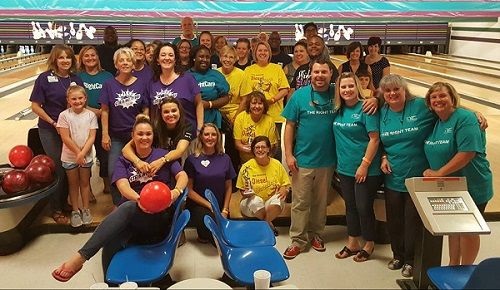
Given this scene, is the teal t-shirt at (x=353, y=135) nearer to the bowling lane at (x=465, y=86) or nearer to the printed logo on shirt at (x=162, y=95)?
the printed logo on shirt at (x=162, y=95)

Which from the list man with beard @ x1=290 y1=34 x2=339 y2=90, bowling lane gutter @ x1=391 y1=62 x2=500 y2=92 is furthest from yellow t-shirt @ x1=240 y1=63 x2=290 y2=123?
bowling lane gutter @ x1=391 y1=62 x2=500 y2=92

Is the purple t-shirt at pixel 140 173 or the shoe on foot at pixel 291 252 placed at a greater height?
the purple t-shirt at pixel 140 173

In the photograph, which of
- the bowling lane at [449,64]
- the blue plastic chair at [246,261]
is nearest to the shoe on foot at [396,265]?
the blue plastic chair at [246,261]

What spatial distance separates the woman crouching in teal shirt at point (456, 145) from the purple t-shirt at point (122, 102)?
5.47 ft

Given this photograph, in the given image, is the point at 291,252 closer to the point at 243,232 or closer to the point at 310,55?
the point at 243,232

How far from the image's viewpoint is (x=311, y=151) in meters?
2.78

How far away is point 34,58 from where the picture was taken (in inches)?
431

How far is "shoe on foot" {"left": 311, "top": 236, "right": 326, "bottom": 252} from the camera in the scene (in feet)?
9.68

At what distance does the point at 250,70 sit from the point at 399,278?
68.4 inches

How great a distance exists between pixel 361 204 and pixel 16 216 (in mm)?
2018

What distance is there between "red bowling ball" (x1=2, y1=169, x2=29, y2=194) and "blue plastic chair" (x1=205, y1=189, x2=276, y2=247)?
115cm

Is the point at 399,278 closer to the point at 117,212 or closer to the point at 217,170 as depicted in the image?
the point at 217,170

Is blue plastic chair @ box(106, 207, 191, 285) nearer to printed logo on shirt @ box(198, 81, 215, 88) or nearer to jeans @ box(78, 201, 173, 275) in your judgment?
jeans @ box(78, 201, 173, 275)

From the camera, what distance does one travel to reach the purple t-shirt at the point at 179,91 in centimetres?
297
